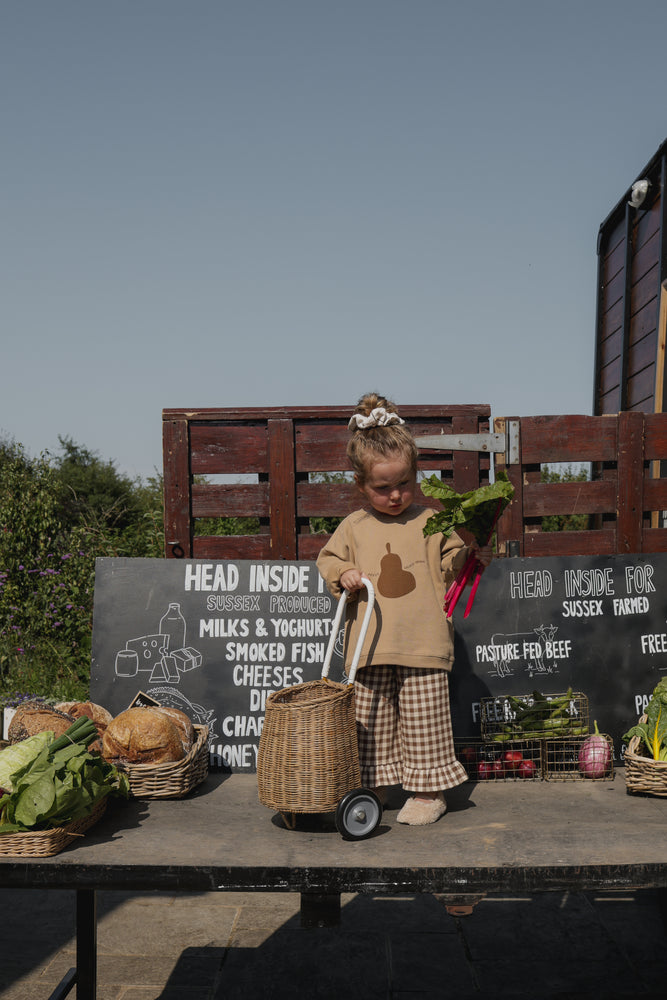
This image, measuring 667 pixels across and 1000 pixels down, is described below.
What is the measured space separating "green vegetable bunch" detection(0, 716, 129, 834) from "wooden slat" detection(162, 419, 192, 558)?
5.69 ft

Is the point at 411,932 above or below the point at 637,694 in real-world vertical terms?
below

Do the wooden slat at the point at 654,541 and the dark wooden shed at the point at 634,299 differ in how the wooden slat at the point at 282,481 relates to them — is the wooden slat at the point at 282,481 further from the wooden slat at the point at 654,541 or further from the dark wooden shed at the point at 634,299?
the dark wooden shed at the point at 634,299

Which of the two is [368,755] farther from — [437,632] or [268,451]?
[268,451]

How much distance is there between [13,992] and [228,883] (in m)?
1.81

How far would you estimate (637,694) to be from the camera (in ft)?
14.0

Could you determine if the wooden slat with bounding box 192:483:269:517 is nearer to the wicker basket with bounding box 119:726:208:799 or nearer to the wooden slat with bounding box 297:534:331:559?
the wooden slat with bounding box 297:534:331:559

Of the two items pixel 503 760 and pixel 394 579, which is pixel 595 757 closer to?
pixel 503 760

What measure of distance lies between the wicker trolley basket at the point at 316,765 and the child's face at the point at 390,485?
83 cm

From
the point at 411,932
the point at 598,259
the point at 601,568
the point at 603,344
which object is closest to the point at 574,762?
the point at 601,568

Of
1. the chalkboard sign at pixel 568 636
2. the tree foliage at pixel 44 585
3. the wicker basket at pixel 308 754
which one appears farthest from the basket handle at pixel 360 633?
the tree foliage at pixel 44 585

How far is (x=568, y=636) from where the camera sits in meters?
4.26

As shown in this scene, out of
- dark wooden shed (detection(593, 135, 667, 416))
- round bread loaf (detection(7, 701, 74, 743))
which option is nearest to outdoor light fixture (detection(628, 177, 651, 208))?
dark wooden shed (detection(593, 135, 667, 416))

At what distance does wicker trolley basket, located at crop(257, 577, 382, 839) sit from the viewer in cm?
297

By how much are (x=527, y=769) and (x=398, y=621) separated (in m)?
1.10
